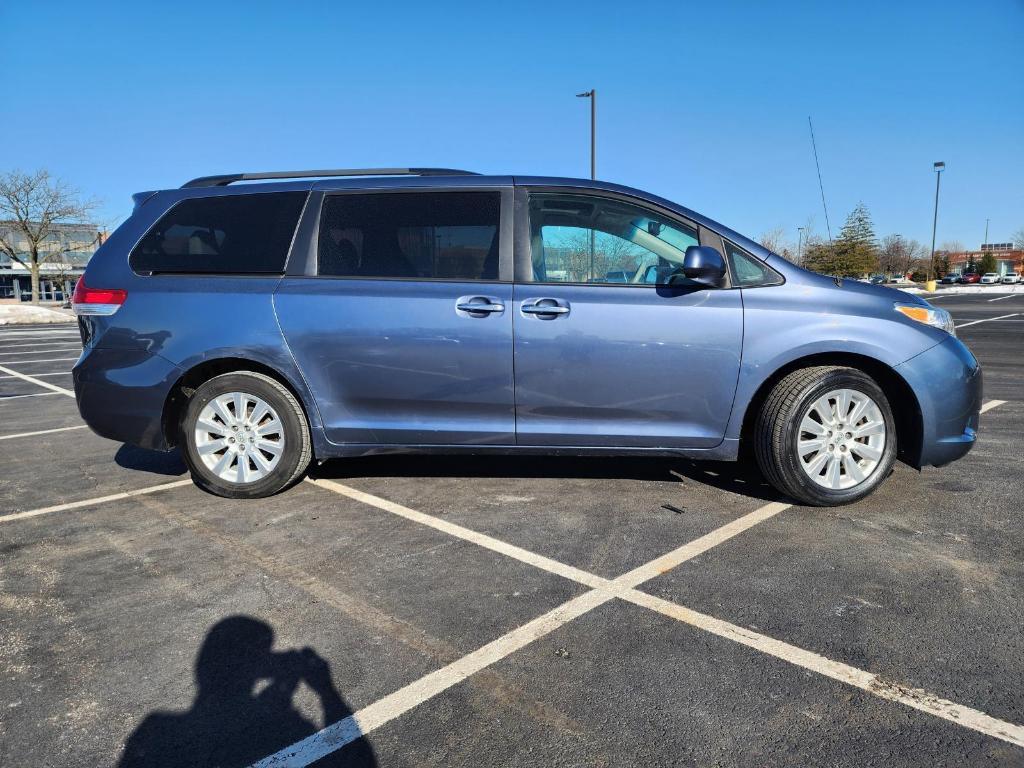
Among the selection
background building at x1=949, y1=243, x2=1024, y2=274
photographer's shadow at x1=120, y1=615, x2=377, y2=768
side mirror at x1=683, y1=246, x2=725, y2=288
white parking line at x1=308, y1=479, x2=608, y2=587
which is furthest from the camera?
background building at x1=949, y1=243, x2=1024, y2=274

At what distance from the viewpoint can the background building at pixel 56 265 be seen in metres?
45.2

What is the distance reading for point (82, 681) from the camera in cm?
231

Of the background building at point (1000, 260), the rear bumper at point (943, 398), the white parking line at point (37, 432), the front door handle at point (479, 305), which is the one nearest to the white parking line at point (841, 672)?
the front door handle at point (479, 305)

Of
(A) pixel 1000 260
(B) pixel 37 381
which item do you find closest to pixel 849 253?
(B) pixel 37 381

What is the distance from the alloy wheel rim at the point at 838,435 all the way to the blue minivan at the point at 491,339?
0.5 inches

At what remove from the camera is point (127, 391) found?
4141 millimetres

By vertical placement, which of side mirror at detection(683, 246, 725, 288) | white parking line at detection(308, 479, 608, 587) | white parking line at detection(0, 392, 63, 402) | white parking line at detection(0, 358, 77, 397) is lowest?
white parking line at detection(308, 479, 608, 587)

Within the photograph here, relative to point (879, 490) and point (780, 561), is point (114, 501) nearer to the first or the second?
point (780, 561)

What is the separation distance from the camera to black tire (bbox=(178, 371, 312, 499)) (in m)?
4.10

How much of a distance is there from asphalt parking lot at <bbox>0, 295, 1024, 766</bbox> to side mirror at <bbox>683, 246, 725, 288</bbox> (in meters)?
1.30

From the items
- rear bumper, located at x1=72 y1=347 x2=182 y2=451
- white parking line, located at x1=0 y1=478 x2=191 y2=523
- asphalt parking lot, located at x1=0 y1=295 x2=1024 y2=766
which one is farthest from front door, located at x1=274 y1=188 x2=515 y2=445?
white parking line, located at x1=0 y1=478 x2=191 y2=523

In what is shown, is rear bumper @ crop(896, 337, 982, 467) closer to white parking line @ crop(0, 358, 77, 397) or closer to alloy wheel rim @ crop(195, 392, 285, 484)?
alloy wheel rim @ crop(195, 392, 285, 484)

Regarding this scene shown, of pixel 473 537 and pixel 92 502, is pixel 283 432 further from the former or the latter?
pixel 473 537

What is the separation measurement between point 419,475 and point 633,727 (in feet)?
9.40
